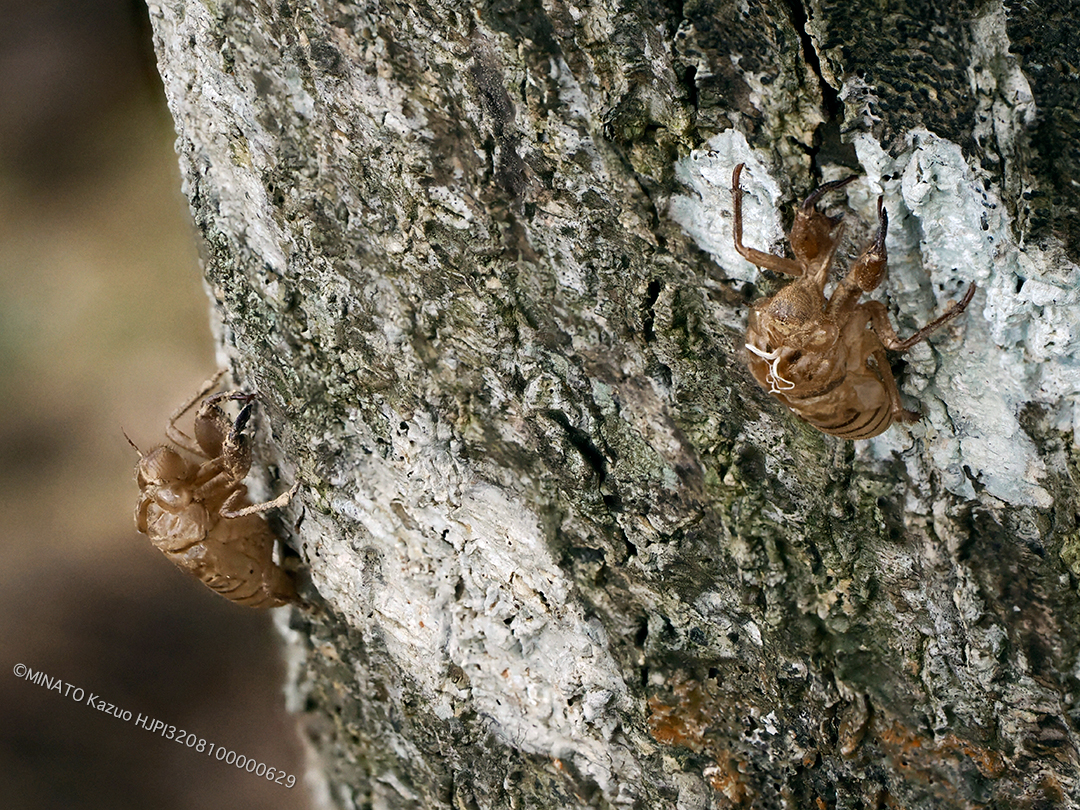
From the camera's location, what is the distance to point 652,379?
1.52m

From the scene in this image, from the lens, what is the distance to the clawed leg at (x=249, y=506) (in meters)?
2.06

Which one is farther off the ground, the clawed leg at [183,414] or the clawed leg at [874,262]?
the clawed leg at [874,262]

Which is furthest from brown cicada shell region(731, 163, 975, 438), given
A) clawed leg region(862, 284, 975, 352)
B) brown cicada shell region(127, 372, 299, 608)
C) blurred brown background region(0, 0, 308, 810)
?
blurred brown background region(0, 0, 308, 810)

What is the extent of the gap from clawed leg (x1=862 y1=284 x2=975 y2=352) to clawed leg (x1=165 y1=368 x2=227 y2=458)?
1.64 metres

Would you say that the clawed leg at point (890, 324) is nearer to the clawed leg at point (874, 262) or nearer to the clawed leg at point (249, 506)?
the clawed leg at point (874, 262)

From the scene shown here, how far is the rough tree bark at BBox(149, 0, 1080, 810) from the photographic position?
1140 mm

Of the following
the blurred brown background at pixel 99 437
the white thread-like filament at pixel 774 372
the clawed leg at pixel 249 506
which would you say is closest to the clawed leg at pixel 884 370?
the white thread-like filament at pixel 774 372

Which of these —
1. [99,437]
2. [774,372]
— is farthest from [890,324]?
[99,437]

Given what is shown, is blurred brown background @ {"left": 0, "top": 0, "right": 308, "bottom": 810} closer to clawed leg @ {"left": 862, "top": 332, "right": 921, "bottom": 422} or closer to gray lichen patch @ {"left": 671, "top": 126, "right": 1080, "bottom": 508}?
gray lichen patch @ {"left": 671, "top": 126, "right": 1080, "bottom": 508}

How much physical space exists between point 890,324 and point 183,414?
73.0 inches

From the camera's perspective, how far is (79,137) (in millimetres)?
2688

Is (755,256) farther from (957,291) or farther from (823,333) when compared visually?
(957,291)

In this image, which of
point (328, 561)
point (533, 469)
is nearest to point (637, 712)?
point (533, 469)

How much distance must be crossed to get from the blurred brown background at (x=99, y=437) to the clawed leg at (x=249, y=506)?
43cm
